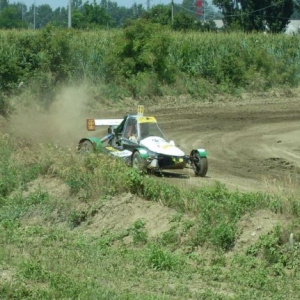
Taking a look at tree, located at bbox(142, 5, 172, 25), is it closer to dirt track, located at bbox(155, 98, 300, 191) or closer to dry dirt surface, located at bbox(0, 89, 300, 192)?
dry dirt surface, located at bbox(0, 89, 300, 192)

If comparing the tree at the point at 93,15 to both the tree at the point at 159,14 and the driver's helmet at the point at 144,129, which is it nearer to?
the tree at the point at 159,14

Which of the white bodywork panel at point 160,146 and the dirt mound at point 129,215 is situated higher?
the white bodywork panel at point 160,146

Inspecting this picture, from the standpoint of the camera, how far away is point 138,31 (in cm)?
3528

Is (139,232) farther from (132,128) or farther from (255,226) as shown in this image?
(132,128)

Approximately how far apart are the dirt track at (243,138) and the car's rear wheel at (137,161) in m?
0.80

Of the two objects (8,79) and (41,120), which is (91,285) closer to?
(41,120)

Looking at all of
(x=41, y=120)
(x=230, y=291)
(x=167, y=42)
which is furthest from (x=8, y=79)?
(x=230, y=291)

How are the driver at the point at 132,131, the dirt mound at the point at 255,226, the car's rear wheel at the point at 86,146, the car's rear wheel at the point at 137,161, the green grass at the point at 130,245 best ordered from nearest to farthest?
the green grass at the point at 130,245
the dirt mound at the point at 255,226
the car's rear wheel at the point at 137,161
the driver at the point at 132,131
the car's rear wheel at the point at 86,146

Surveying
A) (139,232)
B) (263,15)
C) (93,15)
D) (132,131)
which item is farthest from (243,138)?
(93,15)

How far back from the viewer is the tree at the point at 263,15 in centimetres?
7106

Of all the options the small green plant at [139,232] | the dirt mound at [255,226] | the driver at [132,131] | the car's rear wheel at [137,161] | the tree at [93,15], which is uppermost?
the tree at [93,15]

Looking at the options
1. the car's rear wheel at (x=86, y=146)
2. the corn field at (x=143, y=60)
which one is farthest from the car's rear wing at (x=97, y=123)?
the corn field at (x=143, y=60)

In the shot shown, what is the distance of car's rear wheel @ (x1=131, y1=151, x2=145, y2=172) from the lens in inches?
714

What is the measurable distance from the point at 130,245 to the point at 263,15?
61.1 meters
